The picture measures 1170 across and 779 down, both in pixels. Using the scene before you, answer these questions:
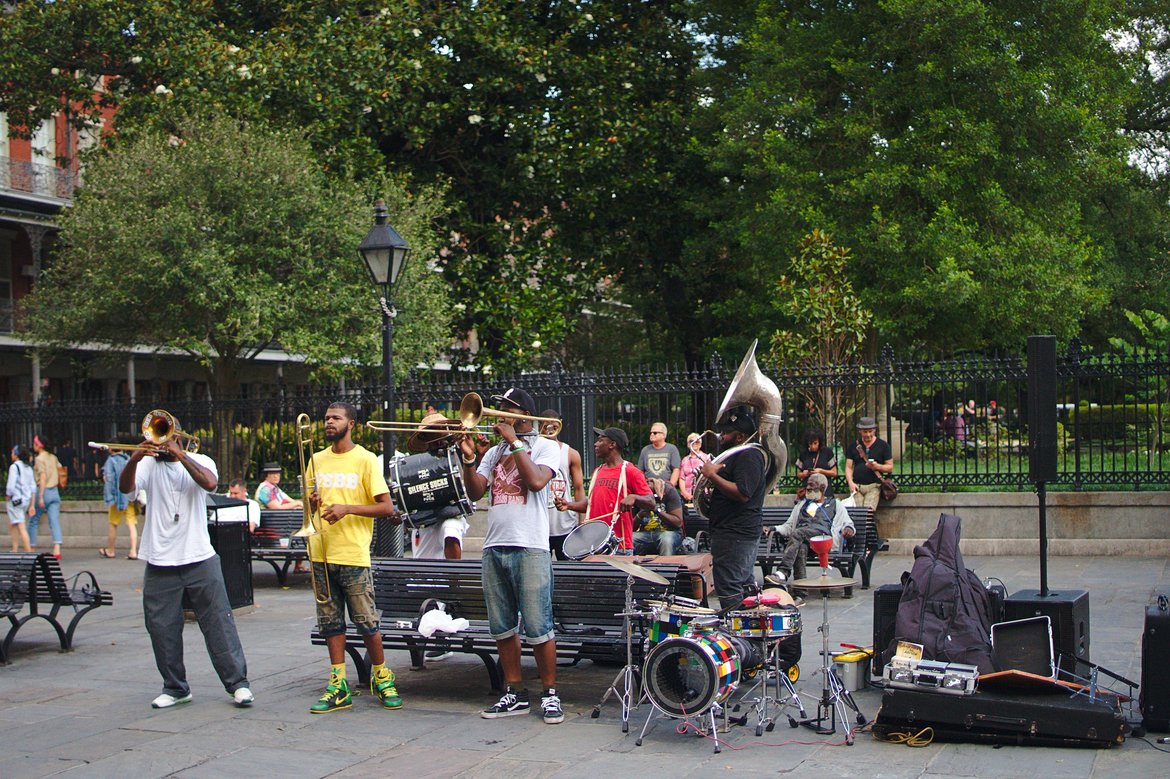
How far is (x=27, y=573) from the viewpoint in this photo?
9984mm

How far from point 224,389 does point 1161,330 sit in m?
19.0

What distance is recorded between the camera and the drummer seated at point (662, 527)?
432 inches

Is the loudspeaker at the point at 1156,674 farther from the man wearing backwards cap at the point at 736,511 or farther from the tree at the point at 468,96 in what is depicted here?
the tree at the point at 468,96

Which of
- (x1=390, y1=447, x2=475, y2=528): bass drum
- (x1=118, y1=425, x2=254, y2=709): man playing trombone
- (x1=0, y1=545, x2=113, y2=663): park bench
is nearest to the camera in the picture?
(x1=118, y1=425, x2=254, y2=709): man playing trombone

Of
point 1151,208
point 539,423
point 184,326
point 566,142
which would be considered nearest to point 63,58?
point 184,326

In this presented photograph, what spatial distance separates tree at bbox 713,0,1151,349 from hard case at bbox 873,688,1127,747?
15.2m

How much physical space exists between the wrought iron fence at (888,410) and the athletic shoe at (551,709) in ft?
27.0

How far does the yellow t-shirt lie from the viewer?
24.2 feet

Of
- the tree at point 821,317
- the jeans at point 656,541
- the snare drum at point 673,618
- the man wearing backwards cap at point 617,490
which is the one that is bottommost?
the jeans at point 656,541

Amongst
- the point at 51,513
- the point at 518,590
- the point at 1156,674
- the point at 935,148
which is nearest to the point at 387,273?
the point at 518,590

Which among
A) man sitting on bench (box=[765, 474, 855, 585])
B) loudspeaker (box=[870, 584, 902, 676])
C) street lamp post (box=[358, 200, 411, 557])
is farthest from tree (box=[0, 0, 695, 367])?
loudspeaker (box=[870, 584, 902, 676])

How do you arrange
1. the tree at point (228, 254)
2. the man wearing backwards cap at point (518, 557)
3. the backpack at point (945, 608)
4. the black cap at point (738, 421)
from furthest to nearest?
the tree at point (228, 254) < the black cap at point (738, 421) < the man wearing backwards cap at point (518, 557) < the backpack at point (945, 608)

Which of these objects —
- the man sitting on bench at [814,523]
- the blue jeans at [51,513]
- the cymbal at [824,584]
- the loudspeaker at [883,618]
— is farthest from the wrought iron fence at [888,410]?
the cymbal at [824,584]

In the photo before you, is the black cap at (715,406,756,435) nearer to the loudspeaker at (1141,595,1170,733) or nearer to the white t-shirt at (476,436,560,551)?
the white t-shirt at (476,436,560,551)
